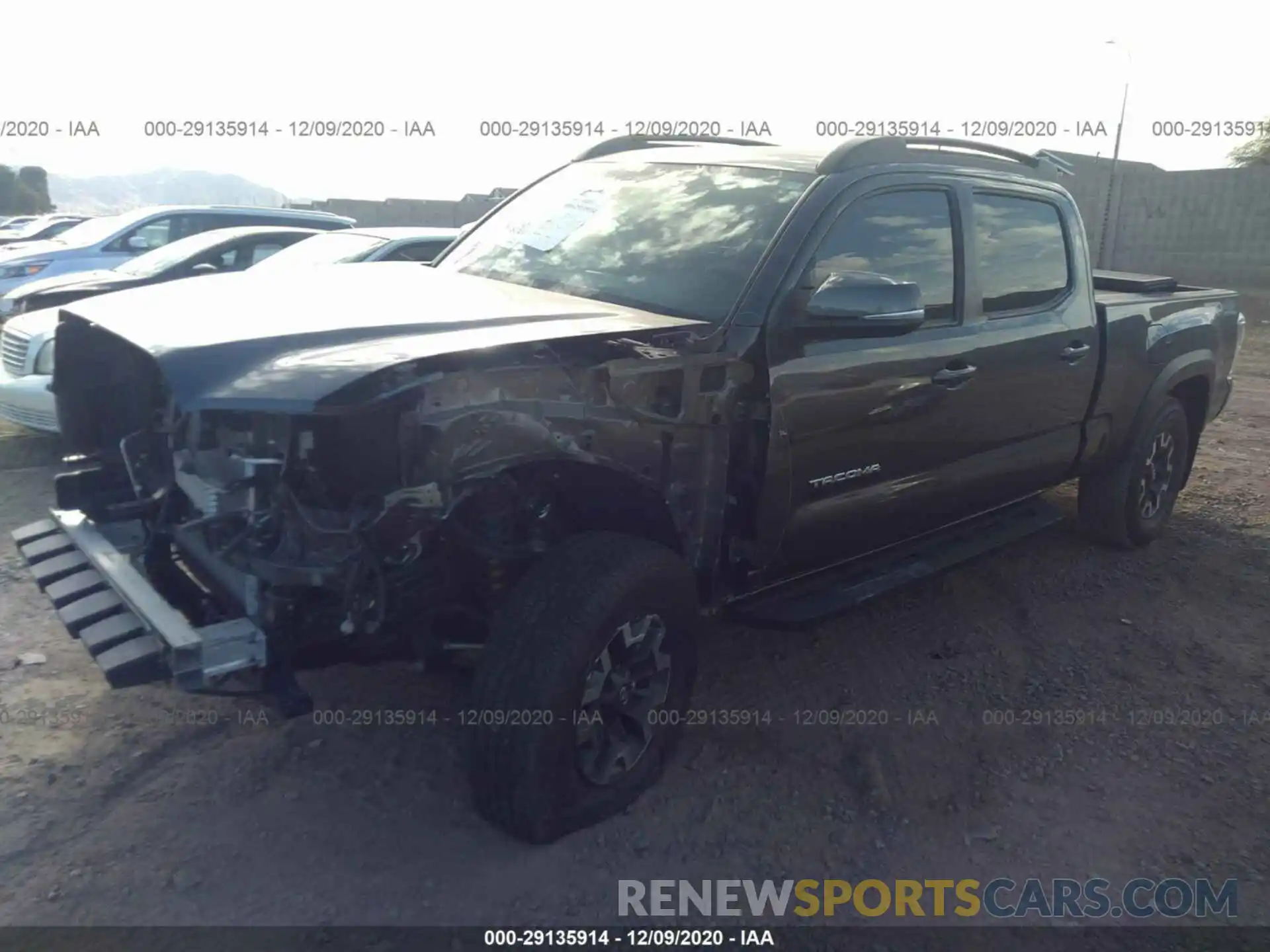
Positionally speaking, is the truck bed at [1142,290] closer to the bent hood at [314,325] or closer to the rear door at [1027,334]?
the rear door at [1027,334]

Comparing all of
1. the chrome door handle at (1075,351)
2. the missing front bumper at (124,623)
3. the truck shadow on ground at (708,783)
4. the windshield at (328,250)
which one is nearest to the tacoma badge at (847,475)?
the truck shadow on ground at (708,783)

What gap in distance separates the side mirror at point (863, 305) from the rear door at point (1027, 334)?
2.84ft

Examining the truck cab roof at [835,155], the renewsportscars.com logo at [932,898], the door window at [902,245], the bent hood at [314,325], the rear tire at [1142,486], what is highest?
the truck cab roof at [835,155]

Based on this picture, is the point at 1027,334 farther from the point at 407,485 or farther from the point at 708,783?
the point at 407,485

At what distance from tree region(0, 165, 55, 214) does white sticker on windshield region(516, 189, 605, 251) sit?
43010 mm

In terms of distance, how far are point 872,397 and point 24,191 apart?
151 feet

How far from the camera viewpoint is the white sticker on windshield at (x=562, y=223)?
4.16 meters

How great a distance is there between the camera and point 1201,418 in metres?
6.13

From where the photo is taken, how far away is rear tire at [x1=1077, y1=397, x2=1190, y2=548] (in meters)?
5.65

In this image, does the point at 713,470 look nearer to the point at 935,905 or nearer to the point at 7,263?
the point at 935,905

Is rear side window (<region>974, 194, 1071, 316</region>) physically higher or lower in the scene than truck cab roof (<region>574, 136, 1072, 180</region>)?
lower

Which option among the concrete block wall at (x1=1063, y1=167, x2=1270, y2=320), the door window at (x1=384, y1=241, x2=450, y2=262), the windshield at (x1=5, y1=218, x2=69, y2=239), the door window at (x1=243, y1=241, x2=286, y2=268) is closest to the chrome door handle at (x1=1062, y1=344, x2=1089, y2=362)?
the door window at (x1=384, y1=241, x2=450, y2=262)

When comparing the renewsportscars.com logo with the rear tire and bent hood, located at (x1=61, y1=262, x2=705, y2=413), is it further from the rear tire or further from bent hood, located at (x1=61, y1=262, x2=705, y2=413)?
the rear tire

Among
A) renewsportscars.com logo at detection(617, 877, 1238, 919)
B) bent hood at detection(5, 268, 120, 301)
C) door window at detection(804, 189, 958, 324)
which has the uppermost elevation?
door window at detection(804, 189, 958, 324)
